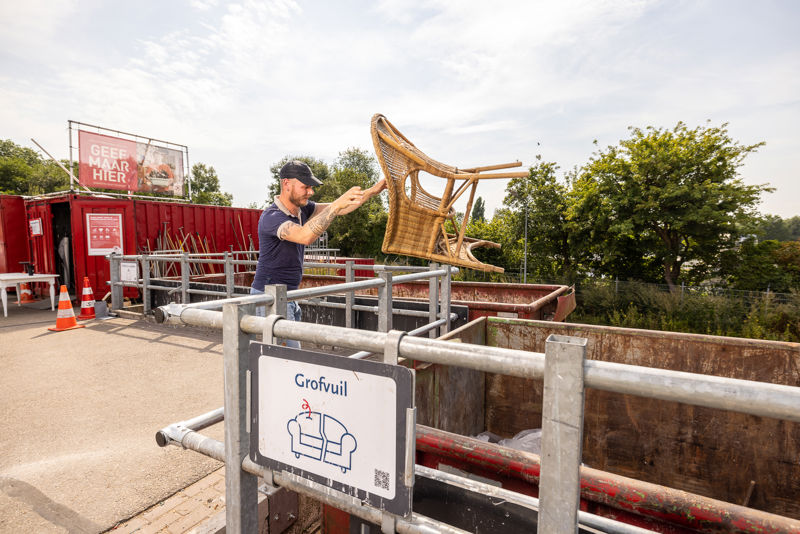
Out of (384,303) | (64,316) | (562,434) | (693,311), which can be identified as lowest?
(693,311)

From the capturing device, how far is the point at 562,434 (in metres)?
0.79

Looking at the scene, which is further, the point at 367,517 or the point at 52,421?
the point at 52,421

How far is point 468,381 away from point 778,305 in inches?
531

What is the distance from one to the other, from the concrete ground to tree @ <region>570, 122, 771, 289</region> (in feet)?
49.8

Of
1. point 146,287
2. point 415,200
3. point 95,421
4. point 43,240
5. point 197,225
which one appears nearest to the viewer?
point 95,421

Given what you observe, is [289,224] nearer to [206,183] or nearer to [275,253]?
[275,253]

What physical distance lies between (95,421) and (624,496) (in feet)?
13.5

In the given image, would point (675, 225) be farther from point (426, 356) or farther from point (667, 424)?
point (426, 356)

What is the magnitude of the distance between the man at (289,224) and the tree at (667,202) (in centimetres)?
1481

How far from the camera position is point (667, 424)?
306 cm

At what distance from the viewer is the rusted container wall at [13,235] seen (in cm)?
1142

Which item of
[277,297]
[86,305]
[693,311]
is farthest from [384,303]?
[693,311]

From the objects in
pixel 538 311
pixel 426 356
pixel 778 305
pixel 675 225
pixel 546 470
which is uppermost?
pixel 675 225

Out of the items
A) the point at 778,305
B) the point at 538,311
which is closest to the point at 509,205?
the point at 778,305
